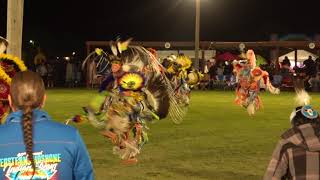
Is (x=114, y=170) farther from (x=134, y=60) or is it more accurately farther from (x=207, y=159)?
(x=134, y=60)

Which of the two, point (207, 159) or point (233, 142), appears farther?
point (233, 142)

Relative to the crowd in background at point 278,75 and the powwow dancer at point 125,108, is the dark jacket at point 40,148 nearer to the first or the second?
the powwow dancer at point 125,108

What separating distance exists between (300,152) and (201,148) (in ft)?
20.9

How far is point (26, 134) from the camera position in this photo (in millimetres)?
2852

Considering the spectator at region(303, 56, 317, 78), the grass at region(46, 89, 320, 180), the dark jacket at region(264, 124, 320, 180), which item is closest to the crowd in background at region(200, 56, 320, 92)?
the spectator at region(303, 56, 317, 78)

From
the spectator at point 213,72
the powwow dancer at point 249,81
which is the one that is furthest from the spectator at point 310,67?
the powwow dancer at point 249,81

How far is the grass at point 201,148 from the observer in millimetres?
7859

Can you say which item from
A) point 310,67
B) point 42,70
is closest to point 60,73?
point 42,70

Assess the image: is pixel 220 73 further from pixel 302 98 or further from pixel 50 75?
pixel 302 98

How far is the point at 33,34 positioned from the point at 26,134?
157 ft

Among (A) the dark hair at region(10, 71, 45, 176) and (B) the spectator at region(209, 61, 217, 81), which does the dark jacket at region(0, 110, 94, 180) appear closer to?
(A) the dark hair at region(10, 71, 45, 176)

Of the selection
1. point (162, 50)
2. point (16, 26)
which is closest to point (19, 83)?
point (16, 26)

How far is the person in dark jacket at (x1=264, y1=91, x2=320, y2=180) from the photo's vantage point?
363 cm

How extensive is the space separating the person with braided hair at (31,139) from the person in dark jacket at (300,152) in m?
1.47
